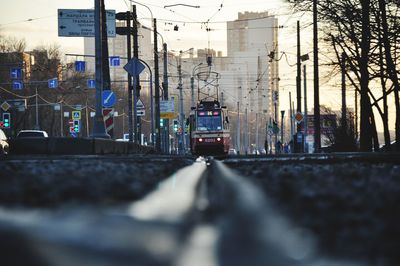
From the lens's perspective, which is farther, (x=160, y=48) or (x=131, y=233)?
(x=160, y=48)

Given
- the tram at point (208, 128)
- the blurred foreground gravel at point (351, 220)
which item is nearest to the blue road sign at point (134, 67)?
the tram at point (208, 128)

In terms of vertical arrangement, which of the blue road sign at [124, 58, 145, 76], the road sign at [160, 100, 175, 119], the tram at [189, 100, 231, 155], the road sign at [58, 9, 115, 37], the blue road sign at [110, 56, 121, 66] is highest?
the road sign at [58, 9, 115, 37]

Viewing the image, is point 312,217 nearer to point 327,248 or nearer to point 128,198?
point 327,248

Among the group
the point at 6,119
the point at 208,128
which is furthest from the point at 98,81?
the point at 6,119

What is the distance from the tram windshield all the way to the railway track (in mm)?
43573

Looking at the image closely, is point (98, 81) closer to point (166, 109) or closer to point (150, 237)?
point (150, 237)

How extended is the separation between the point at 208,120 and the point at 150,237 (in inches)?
1734

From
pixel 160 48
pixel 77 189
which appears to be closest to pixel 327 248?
pixel 77 189

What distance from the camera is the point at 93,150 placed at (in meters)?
21.8

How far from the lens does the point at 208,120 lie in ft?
148

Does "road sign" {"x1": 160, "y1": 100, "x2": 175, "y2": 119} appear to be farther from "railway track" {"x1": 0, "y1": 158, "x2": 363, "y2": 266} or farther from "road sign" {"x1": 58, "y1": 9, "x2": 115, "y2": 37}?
"railway track" {"x1": 0, "y1": 158, "x2": 363, "y2": 266}

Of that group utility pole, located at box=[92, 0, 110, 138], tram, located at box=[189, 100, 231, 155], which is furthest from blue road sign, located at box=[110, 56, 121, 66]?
utility pole, located at box=[92, 0, 110, 138]

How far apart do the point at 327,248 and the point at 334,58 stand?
4976cm

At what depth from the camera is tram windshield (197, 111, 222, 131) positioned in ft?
148
